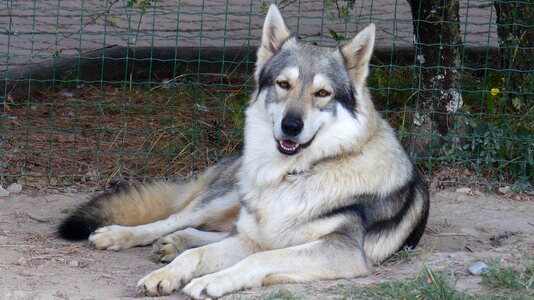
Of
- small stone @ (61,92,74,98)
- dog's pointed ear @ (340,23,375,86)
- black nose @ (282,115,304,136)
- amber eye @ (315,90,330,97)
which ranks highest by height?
dog's pointed ear @ (340,23,375,86)

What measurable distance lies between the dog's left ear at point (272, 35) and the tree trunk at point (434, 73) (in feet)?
6.98

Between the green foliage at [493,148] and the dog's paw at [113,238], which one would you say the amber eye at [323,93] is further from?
the green foliage at [493,148]

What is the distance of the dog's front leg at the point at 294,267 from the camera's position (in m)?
4.64

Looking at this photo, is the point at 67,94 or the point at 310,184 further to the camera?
the point at 67,94

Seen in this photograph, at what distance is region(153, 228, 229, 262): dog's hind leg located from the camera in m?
5.57

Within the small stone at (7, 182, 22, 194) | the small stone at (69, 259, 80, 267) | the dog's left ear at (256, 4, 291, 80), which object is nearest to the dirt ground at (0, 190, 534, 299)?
the small stone at (69, 259, 80, 267)

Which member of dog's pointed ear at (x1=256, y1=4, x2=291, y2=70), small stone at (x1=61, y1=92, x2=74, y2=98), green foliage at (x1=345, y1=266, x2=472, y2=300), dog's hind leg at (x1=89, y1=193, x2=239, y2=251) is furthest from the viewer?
small stone at (x1=61, y1=92, x2=74, y2=98)

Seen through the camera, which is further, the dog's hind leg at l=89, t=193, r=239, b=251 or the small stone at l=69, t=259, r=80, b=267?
the dog's hind leg at l=89, t=193, r=239, b=251

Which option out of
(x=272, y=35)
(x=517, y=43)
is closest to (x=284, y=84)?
(x=272, y=35)

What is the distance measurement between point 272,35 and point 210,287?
1.66 metres

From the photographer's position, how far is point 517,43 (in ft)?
24.3

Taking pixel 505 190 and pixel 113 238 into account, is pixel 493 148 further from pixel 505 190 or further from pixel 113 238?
pixel 113 238

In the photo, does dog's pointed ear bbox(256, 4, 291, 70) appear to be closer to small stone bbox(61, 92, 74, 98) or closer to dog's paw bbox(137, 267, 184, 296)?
dog's paw bbox(137, 267, 184, 296)

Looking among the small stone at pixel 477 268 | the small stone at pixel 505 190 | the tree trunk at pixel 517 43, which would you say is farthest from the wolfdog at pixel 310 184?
the tree trunk at pixel 517 43
